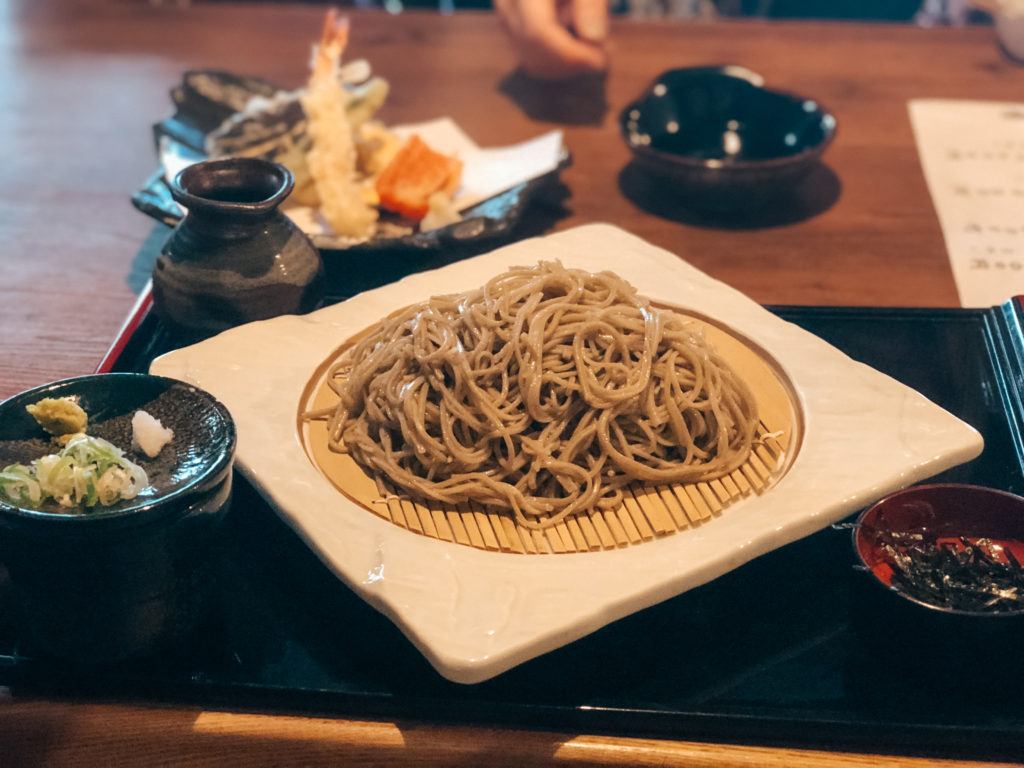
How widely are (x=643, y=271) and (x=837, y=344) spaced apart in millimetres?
379

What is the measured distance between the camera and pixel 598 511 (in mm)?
1465

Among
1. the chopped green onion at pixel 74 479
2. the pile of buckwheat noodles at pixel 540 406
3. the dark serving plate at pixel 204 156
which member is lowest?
the dark serving plate at pixel 204 156

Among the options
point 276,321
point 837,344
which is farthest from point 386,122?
point 837,344

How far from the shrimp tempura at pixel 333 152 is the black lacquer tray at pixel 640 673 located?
3.63ft

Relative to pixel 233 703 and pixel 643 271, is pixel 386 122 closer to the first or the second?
pixel 643 271

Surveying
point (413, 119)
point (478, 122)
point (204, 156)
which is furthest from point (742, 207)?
point (204, 156)

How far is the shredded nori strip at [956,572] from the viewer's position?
1.25 metres

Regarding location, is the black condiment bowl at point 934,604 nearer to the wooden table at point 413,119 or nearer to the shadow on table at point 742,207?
the wooden table at point 413,119

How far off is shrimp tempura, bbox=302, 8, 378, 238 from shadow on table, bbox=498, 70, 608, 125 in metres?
0.67

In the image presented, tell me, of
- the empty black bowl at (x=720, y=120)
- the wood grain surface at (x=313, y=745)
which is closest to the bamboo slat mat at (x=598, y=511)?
the wood grain surface at (x=313, y=745)

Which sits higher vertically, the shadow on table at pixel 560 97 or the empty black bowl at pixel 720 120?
the empty black bowl at pixel 720 120

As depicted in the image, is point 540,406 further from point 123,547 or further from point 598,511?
point 123,547

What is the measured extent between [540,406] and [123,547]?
0.62 meters

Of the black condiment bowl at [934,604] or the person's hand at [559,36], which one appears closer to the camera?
the black condiment bowl at [934,604]
